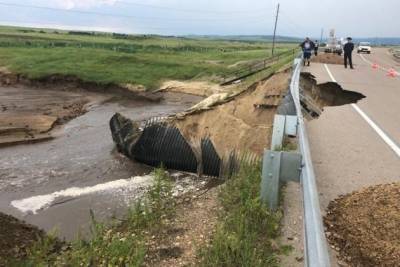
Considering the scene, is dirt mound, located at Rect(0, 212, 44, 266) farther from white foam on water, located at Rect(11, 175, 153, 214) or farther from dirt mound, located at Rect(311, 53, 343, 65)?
dirt mound, located at Rect(311, 53, 343, 65)

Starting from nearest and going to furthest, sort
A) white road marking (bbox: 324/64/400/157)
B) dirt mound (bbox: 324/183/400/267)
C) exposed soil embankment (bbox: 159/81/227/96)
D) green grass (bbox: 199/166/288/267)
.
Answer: dirt mound (bbox: 324/183/400/267) < green grass (bbox: 199/166/288/267) < white road marking (bbox: 324/64/400/157) < exposed soil embankment (bbox: 159/81/227/96)

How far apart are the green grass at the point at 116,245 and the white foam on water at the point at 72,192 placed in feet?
12.9

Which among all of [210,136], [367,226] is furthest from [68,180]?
[367,226]

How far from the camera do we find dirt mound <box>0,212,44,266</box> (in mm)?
7752

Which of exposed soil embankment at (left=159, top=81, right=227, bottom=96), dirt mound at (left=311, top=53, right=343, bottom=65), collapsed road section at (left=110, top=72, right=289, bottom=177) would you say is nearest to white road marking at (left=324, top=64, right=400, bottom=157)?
collapsed road section at (left=110, top=72, right=289, bottom=177)

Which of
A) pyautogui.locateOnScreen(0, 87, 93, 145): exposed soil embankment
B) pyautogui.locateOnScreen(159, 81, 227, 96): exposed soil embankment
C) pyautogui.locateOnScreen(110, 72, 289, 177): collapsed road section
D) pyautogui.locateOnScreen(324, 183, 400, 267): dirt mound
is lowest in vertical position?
pyautogui.locateOnScreen(0, 87, 93, 145): exposed soil embankment

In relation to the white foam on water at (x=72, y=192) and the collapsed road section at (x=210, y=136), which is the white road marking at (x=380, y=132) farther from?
the white foam on water at (x=72, y=192)

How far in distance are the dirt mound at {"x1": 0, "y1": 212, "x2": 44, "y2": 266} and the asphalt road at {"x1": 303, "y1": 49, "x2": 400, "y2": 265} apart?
15.9ft

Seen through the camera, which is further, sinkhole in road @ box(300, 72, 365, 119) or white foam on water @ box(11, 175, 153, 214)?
→ sinkhole in road @ box(300, 72, 365, 119)

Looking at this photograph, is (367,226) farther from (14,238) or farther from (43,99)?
(43,99)

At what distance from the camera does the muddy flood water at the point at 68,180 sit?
1155 centimetres

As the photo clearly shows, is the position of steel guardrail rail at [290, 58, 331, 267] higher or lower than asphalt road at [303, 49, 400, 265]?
higher

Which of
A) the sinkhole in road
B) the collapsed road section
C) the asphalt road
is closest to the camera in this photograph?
the asphalt road

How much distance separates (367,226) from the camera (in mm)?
4691
